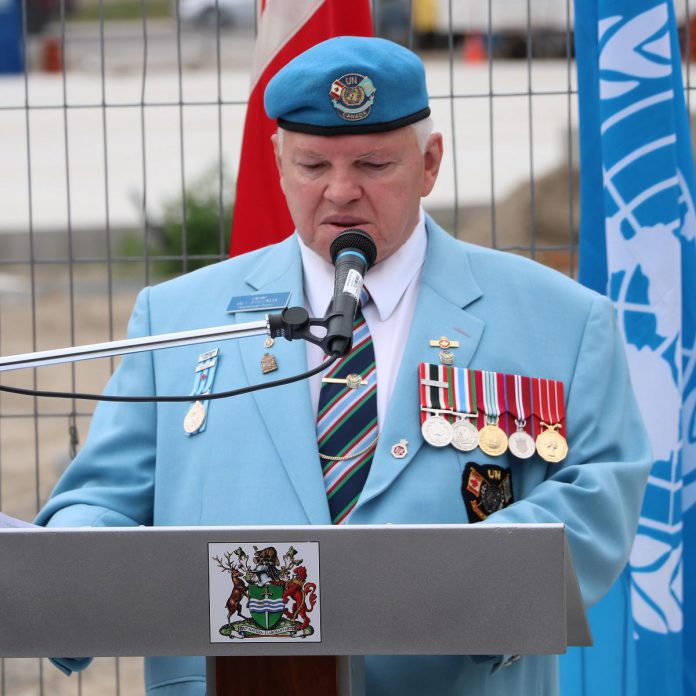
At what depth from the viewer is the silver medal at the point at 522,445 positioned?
2.47 metres

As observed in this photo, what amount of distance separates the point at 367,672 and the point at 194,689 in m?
0.30

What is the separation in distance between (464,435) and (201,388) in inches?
18.8

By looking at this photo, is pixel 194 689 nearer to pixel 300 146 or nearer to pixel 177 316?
pixel 177 316

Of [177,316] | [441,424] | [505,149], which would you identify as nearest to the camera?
[441,424]

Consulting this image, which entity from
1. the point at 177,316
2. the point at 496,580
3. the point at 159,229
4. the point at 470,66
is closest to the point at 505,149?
the point at 470,66

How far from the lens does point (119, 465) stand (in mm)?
2537

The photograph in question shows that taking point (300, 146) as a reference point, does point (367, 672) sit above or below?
below

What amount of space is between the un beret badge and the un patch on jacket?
2.07 feet

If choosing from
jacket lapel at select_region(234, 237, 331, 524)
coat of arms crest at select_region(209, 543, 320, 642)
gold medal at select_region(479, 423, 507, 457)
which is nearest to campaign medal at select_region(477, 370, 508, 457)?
gold medal at select_region(479, 423, 507, 457)

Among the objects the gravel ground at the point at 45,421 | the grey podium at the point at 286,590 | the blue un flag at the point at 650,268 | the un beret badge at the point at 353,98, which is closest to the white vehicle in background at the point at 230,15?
the gravel ground at the point at 45,421

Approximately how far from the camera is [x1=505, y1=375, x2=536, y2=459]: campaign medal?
2.48 metres

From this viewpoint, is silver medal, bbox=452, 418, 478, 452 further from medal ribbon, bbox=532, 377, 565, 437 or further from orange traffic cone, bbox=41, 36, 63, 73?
orange traffic cone, bbox=41, 36, 63, 73

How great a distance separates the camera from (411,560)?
1784 millimetres

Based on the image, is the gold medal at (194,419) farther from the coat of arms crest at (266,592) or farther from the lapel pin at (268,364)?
the coat of arms crest at (266,592)
